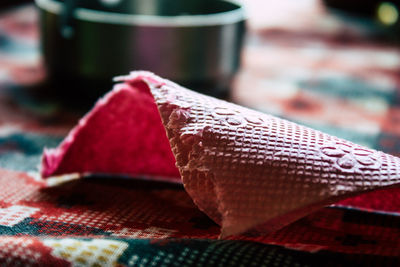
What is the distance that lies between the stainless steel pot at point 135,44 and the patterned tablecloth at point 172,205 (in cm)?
13

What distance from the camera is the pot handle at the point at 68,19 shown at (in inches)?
47.8

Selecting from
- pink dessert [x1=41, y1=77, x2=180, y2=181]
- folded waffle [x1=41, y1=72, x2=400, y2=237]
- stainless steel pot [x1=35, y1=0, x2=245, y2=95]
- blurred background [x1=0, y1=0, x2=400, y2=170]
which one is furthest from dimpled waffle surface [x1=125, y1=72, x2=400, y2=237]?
stainless steel pot [x1=35, y1=0, x2=245, y2=95]

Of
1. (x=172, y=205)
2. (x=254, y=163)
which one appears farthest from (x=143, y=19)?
(x=254, y=163)

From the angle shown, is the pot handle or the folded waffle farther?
the pot handle

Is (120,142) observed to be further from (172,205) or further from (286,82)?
(286,82)

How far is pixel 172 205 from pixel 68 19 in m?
0.69

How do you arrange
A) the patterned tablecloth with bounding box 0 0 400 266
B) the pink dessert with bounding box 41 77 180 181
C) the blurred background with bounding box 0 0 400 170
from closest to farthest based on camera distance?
the patterned tablecloth with bounding box 0 0 400 266 → the pink dessert with bounding box 41 77 180 181 → the blurred background with bounding box 0 0 400 170

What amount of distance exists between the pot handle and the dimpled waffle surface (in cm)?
70

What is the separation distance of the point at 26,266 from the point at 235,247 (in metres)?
0.21

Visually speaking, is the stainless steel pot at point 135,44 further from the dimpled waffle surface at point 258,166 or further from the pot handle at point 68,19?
the dimpled waffle surface at point 258,166

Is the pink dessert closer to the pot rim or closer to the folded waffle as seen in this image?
the folded waffle

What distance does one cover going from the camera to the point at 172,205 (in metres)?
0.71

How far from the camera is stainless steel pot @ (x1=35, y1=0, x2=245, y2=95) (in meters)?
1.21

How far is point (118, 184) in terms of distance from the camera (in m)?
0.78
